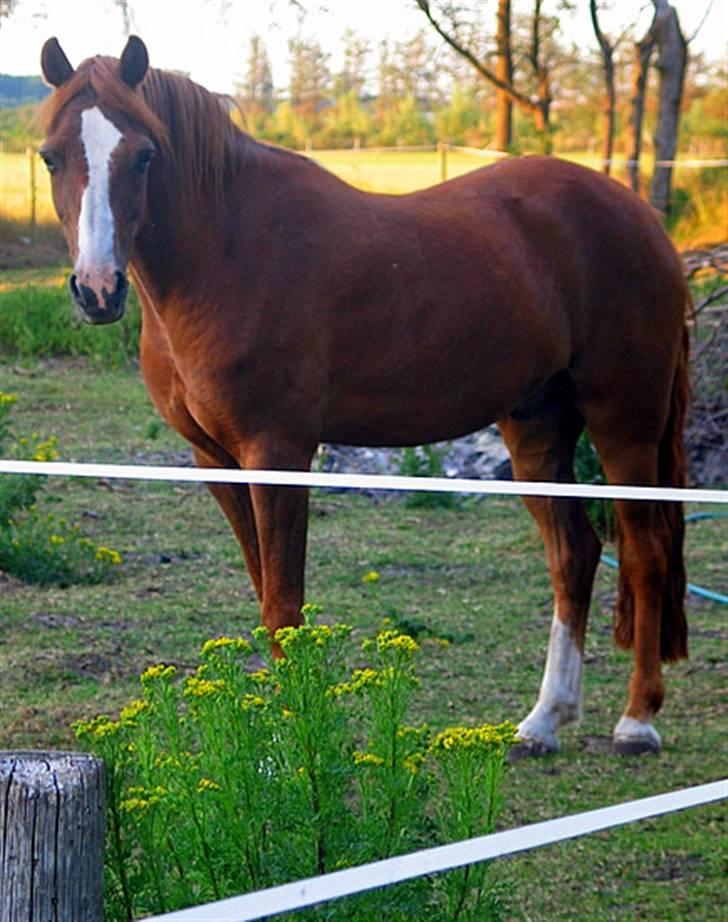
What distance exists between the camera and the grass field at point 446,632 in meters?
3.67

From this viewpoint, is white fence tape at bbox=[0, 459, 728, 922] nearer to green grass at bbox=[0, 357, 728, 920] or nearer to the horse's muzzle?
green grass at bbox=[0, 357, 728, 920]

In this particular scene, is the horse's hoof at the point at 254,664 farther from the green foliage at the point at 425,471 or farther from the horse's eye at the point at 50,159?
the green foliage at the point at 425,471

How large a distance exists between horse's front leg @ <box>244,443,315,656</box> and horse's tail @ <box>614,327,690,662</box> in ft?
4.47

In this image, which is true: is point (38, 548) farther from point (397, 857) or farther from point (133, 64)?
point (397, 857)

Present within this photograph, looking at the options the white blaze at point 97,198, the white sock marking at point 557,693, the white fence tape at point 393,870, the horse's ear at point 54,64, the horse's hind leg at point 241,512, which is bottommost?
the white sock marking at point 557,693

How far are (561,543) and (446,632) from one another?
88 cm

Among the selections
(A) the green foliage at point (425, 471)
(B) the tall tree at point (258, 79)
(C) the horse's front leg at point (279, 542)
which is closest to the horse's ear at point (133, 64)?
(C) the horse's front leg at point (279, 542)

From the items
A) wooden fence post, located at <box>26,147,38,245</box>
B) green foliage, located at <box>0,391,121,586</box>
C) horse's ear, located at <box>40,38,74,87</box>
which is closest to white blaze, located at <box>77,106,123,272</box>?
horse's ear, located at <box>40,38,74,87</box>

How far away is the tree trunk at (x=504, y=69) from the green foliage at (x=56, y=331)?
4.98 meters

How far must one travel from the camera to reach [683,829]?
3.91 metres

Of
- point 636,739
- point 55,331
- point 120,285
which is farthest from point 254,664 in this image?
point 55,331

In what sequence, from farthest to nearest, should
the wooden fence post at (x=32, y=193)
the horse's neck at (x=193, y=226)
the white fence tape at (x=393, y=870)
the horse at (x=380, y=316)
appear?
the wooden fence post at (x=32, y=193), the horse's neck at (x=193, y=226), the horse at (x=380, y=316), the white fence tape at (x=393, y=870)

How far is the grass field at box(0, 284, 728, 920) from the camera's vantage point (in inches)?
145

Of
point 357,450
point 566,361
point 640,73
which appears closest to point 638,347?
point 566,361
